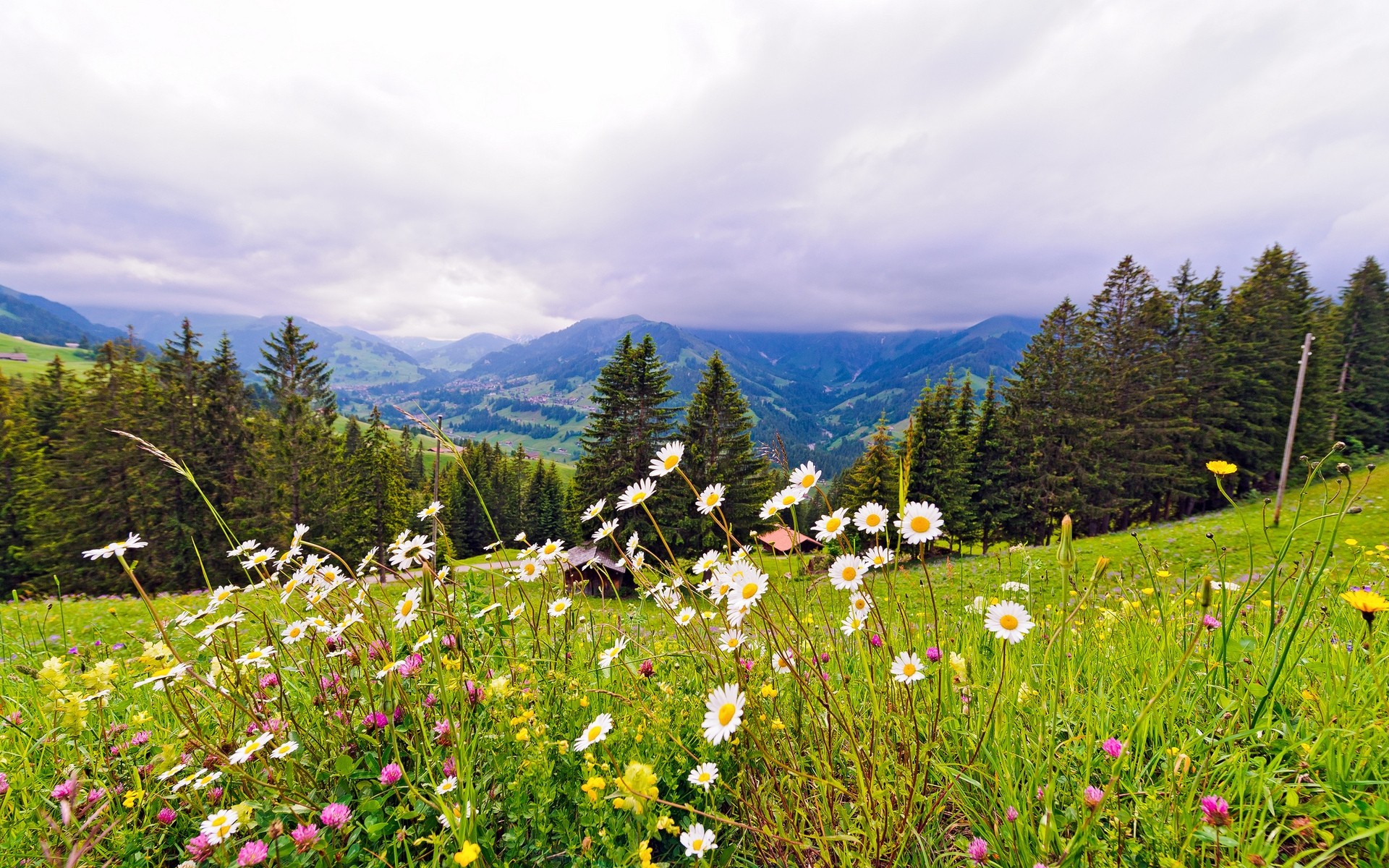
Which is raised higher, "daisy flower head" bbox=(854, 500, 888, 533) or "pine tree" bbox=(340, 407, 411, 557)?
"daisy flower head" bbox=(854, 500, 888, 533)

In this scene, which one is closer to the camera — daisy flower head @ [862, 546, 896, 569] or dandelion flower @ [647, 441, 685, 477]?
daisy flower head @ [862, 546, 896, 569]

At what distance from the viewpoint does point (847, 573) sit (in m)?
1.83

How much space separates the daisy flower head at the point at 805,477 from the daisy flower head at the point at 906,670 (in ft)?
2.38

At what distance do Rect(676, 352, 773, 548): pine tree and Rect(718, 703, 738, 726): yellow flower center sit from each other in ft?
73.9

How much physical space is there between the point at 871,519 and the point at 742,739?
107 cm

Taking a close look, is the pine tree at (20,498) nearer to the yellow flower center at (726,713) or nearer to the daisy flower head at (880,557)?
the yellow flower center at (726,713)

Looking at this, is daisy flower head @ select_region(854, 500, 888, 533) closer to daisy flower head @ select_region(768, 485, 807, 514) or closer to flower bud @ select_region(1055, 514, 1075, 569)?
daisy flower head @ select_region(768, 485, 807, 514)

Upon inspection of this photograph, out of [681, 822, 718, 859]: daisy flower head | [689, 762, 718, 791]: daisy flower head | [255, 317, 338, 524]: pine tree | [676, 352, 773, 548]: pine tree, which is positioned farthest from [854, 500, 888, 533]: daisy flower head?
[255, 317, 338, 524]: pine tree

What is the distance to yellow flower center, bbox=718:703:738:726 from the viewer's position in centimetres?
156

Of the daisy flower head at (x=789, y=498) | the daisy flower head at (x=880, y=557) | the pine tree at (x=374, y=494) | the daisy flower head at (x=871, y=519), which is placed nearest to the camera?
the daisy flower head at (x=880, y=557)

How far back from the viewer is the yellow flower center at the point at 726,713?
5.13 ft

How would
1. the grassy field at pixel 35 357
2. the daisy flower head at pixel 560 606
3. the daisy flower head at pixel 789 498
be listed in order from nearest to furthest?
the daisy flower head at pixel 789 498
the daisy flower head at pixel 560 606
the grassy field at pixel 35 357

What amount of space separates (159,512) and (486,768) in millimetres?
33891

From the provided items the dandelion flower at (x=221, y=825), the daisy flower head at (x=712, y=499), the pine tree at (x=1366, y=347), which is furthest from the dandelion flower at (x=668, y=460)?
the pine tree at (x=1366, y=347)
